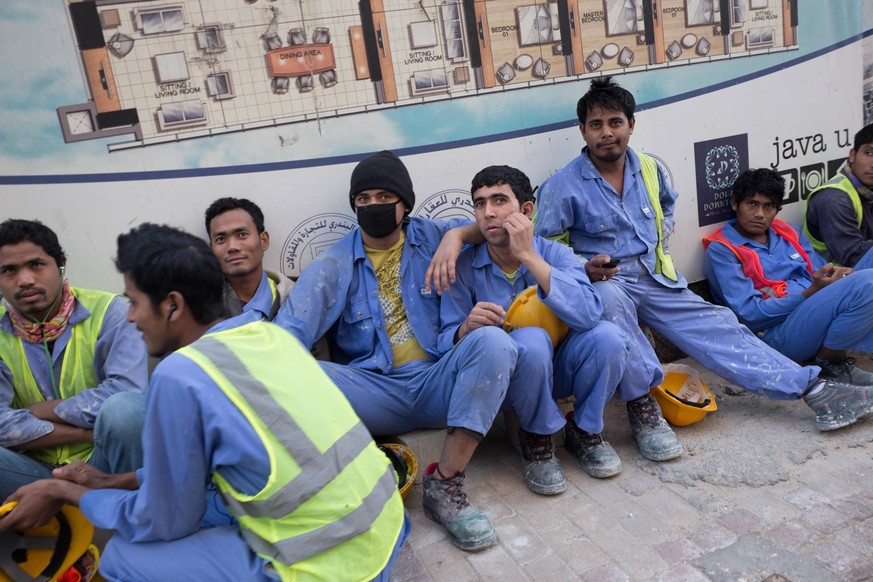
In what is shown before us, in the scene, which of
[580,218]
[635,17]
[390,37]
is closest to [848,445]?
[580,218]

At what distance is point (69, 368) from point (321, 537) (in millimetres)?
1548

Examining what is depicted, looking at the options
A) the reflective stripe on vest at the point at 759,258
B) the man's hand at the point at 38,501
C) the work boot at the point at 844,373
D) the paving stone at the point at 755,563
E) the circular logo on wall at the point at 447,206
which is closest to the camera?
the man's hand at the point at 38,501

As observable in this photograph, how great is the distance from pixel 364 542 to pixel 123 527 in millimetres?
635

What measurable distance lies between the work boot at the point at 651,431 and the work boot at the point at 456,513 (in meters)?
0.93

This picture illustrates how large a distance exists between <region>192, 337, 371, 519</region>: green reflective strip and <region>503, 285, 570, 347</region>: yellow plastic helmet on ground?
1.42 meters

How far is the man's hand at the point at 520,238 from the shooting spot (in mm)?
2758

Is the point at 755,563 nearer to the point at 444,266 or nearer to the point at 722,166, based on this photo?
the point at 444,266

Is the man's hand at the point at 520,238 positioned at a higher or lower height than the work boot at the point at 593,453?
higher

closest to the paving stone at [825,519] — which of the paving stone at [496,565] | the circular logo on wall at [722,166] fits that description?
the paving stone at [496,565]

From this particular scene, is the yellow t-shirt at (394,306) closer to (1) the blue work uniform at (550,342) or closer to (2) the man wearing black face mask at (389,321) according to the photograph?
(2) the man wearing black face mask at (389,321)

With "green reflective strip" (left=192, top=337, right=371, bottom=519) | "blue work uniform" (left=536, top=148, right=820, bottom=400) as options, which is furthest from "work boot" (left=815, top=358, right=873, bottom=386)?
"green reflective strip" (left=192, top=337, right=371, bottom=519)

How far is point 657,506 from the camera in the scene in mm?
2582

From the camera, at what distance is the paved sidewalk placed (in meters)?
2.21

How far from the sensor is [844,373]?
3510 mm
